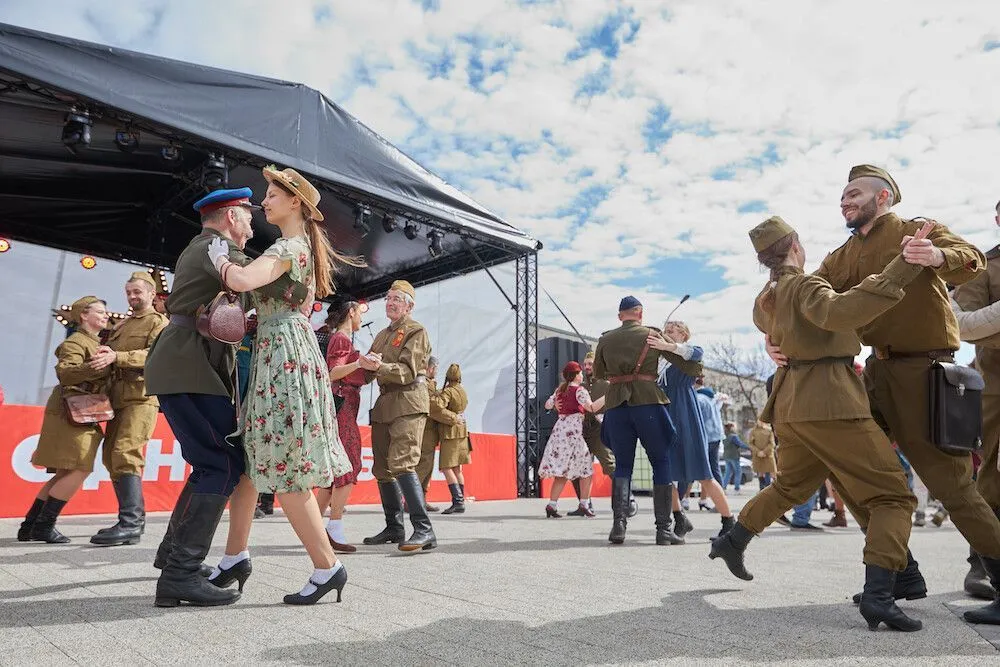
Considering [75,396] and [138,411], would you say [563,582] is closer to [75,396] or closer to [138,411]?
[138,411]

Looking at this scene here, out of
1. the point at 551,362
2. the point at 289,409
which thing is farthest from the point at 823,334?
the point at 551,362

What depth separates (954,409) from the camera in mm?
2645

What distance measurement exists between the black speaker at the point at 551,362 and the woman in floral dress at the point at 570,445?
16.5ft

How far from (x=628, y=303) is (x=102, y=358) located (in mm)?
3805

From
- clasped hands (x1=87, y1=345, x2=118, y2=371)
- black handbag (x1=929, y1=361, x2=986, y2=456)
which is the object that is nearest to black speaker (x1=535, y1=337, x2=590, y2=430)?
clasped hands (x1=87, y1=345, x2=118, y2=371)

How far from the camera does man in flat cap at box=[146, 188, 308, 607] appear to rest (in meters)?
2.78

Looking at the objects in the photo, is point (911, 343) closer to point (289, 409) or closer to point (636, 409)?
point (289, 409)

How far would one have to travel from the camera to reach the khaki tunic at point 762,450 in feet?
30.3

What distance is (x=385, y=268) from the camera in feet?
45.6

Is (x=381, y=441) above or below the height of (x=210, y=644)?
above

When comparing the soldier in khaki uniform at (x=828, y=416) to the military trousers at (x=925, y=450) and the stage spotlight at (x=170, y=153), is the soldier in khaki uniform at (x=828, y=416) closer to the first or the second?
the military trousers at (x=925, y=450)

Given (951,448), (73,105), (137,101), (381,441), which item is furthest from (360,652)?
(73,105)

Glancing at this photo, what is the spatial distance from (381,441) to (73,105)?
5228 millimetres

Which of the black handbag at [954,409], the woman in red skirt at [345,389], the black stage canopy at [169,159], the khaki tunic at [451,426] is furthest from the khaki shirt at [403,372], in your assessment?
the khaki tunic at [451,426]
